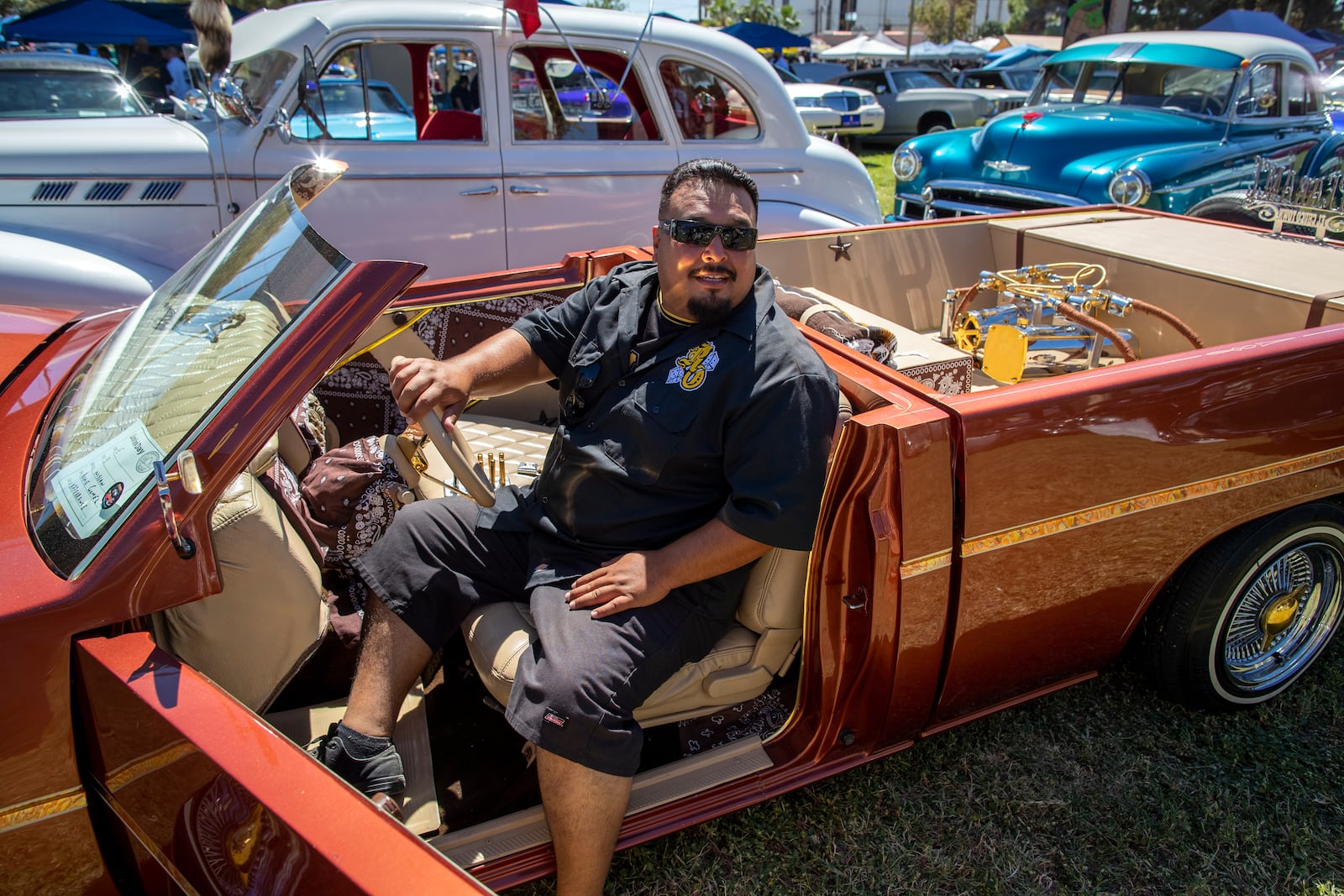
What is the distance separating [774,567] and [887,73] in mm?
17969

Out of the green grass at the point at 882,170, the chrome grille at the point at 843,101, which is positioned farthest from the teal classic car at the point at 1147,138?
the chrome grille at the point at 843,101

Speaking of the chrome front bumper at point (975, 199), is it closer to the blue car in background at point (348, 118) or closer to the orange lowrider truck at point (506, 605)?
the orange lowrider truck at point (506, 605)

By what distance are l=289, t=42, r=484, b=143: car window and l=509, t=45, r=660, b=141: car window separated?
26 cm

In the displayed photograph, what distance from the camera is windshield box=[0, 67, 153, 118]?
20.8 feet

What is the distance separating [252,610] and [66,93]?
669 cm

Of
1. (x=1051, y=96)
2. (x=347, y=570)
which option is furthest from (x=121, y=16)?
(x=347, y=570)

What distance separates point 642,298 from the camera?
229 cm

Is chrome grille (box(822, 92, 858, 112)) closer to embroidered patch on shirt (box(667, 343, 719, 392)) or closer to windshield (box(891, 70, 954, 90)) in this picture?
windshield (box(891, 70, 954, 90))

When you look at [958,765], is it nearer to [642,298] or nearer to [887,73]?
[642,298]

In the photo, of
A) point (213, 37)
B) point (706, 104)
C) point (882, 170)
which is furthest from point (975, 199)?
point (882, 170)

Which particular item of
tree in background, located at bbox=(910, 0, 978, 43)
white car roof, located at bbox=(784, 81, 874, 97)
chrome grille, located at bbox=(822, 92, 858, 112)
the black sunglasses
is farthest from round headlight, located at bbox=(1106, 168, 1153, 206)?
tree in background, located at bbox=(910, 0, 978, 43)

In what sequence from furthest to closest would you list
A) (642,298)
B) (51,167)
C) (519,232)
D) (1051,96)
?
(1051,96), (519,232), (51,167), (642,298)

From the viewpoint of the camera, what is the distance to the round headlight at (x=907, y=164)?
7.59m

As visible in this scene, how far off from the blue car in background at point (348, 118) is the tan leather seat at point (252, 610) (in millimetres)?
3161
